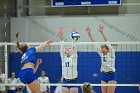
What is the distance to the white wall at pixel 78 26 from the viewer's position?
17062 mm

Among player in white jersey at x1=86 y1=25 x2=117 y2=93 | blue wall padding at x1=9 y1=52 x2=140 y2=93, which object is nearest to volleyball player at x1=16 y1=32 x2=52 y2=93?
player in white jersey at x1=86 y1=25 x2=117 y2=93

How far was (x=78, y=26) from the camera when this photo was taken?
57.2ft

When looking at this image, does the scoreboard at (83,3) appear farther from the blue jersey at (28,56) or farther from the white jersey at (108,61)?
the blue jersey at (28,56)

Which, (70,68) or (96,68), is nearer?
(70,68)

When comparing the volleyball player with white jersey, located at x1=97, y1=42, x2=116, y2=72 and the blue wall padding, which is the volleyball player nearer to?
white jersey, located at x1=97, y1=42, x2=116, y2=72

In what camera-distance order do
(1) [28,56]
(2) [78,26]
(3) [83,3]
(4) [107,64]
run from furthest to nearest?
(2) [78,26] → (3) [83,3] → (4) [107,64] → (1) [28,56]

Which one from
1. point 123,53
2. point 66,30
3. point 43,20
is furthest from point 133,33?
point 43,20

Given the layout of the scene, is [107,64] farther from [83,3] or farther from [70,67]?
[83,3]

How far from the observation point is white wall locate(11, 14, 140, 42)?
17062 millimetres

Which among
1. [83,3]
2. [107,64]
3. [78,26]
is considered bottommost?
[107,64]

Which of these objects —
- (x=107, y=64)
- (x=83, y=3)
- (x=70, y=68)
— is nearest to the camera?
(x=70, y=68)

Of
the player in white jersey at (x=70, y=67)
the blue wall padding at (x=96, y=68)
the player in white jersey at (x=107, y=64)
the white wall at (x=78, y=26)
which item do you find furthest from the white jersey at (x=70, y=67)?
the white wall at (x=78, y=26)

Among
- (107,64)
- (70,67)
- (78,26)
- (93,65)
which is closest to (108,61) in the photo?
(107,64)

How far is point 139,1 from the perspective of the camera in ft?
57.7
